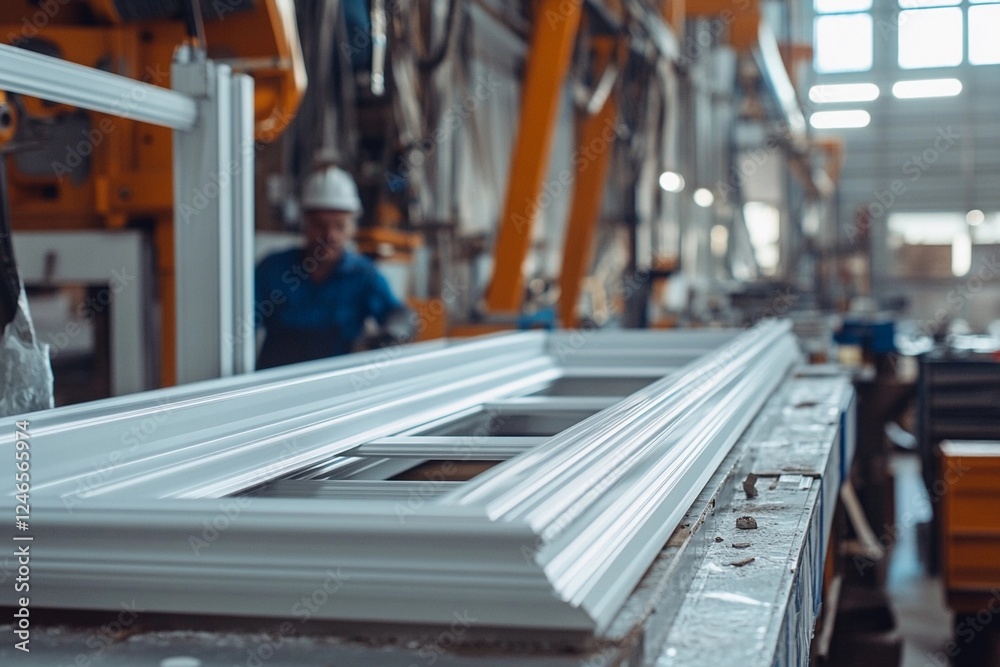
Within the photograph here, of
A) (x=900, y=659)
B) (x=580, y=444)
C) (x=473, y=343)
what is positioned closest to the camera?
(x=580, y=444)

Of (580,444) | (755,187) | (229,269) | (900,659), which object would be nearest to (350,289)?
(229,269)

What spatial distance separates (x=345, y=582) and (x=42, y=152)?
211 centimetres

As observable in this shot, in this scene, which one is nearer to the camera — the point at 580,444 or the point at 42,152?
the point at 580,444

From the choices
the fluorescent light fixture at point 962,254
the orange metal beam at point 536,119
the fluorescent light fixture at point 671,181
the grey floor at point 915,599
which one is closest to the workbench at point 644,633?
the grey floor at point 915,599

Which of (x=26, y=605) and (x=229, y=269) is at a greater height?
(x=229, y=269)

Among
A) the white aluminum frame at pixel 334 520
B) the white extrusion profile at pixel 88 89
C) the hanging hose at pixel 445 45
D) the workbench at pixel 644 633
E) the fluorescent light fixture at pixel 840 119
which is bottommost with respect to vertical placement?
the workbench at pixel 644 633

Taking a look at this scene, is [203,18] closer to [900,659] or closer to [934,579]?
[900,659]

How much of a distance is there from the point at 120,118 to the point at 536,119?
2369 mm

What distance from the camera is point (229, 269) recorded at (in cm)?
200

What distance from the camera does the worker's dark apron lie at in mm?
3547

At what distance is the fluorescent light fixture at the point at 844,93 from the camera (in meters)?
18.2

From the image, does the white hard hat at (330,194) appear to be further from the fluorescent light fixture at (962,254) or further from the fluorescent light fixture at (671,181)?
the fluorescent light fixture at (962,254)

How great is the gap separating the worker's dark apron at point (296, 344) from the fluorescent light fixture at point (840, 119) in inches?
642

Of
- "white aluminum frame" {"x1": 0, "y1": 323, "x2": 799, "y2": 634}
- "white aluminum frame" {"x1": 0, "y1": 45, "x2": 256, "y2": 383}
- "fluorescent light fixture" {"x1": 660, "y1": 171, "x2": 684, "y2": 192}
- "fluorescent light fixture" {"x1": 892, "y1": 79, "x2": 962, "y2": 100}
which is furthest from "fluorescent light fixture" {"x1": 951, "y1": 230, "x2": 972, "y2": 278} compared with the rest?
"white aluminum frame" {"x1": 0, "y1": 323, "x2": 799, "y2": 634}
